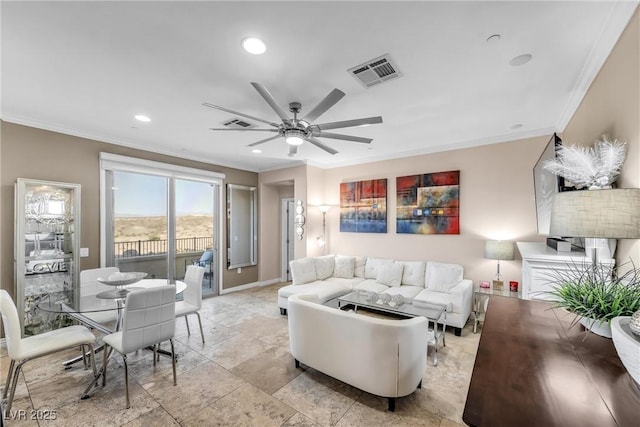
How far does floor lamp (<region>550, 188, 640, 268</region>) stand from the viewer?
1.24 metres

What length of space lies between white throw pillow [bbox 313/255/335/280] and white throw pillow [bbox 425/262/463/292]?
175 centimetres

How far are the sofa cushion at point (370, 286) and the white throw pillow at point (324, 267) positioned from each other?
2.38 feet

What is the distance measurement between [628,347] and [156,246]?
5525mm

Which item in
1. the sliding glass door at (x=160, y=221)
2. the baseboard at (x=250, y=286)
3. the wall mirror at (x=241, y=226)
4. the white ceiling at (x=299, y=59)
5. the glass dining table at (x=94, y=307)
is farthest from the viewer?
the wall mirror at (x=241, y=226)

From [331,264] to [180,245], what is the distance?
2901mm

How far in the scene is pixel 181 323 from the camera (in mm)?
4078

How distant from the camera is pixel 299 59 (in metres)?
2.14

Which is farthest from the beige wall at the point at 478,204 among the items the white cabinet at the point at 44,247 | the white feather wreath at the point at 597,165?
the white cabinet at the point at 44,247

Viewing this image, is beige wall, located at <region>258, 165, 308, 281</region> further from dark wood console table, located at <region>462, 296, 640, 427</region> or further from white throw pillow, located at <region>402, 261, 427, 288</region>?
dark wood console table, located at <region>462, 296, 640, 427</region>

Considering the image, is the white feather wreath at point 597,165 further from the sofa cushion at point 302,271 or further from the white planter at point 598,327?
the sofa cushion at point 302,271

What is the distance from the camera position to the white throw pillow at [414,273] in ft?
14.7

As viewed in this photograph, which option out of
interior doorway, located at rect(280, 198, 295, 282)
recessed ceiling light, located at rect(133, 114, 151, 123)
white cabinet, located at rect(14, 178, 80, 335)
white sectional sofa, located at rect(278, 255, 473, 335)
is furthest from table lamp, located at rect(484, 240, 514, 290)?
white cabinet, located at rect(14, 178, 80, 335)

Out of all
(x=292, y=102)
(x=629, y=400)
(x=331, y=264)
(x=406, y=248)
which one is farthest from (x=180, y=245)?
(x=629, y=400)

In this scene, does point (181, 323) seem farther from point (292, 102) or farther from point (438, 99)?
point (438, 99)
